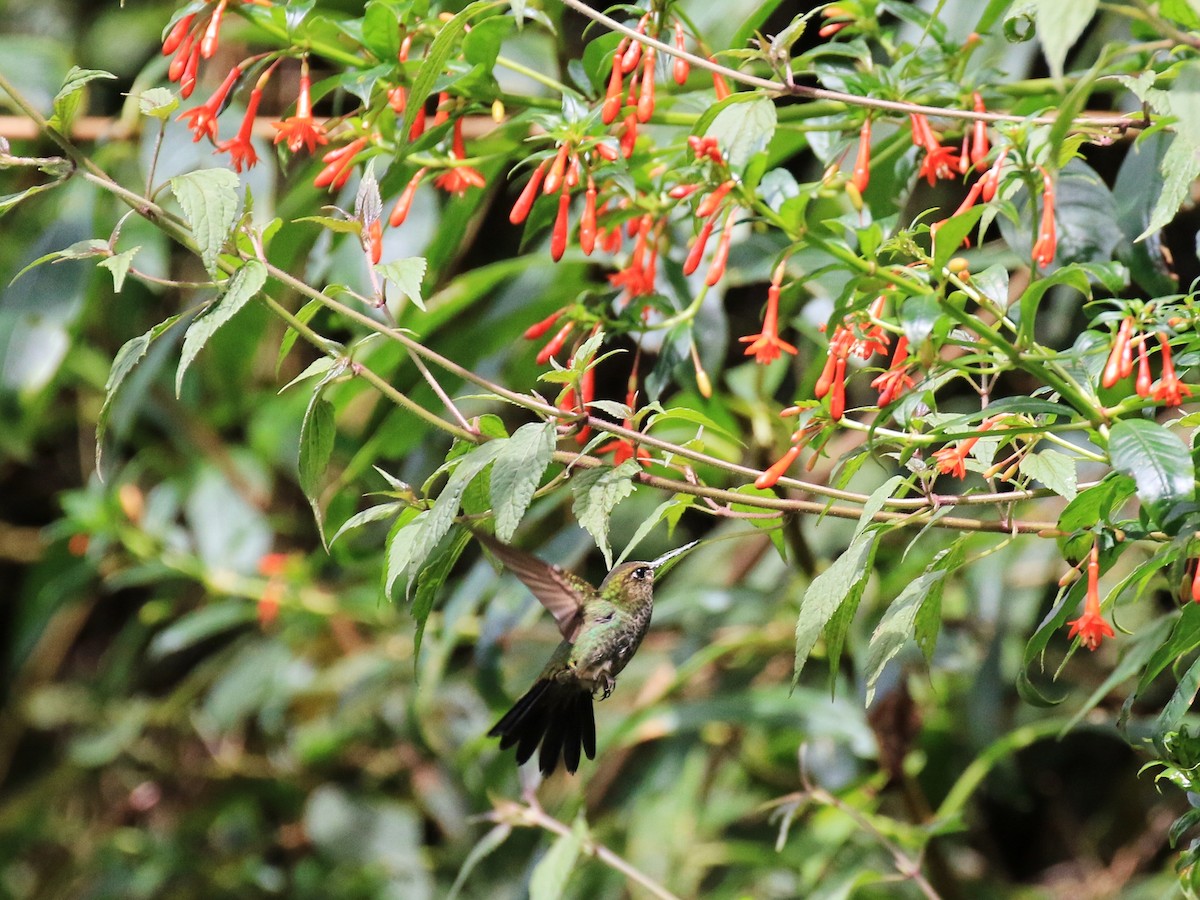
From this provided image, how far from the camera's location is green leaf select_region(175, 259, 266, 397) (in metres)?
0.75

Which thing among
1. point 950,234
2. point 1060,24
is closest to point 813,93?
point 950,234

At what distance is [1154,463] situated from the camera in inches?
26.6

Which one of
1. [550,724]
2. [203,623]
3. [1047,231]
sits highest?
[1047,231]

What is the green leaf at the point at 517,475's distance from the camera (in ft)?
2.39

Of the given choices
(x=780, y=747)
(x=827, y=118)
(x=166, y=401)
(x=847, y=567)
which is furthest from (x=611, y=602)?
(x=166, y=401)

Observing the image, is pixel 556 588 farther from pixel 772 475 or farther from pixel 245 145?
pixel 245 145

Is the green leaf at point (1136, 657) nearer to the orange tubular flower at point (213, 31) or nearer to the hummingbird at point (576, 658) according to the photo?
the hummingbird at point (576, 658)

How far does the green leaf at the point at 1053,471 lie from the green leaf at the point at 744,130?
25 centimetres

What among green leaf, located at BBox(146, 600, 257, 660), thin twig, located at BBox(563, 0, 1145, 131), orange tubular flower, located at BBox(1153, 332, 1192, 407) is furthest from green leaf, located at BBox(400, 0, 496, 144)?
green leaf, located at BBox(146, 600, 257, 660)

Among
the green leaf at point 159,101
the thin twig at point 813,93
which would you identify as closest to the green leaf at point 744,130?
the thin twig at point 813,93

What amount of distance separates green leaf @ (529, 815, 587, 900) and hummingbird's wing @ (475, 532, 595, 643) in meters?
0.30

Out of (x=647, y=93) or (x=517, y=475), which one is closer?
(x=517, y=475)

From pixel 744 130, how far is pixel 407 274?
0.73 feet

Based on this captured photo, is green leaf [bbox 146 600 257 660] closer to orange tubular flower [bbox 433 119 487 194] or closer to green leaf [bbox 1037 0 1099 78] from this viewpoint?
orange tubular flower [bbox 433 119 487 194]
